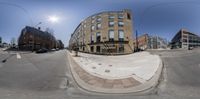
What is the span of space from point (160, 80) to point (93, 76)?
287cm

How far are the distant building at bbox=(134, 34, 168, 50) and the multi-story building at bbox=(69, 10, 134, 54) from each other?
376 mm

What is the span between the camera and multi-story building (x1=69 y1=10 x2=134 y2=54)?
6.00 meters

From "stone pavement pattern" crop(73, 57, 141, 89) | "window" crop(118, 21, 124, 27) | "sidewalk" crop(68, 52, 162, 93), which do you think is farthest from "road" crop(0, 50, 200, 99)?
"window" crop(118, 21, 124, 27)

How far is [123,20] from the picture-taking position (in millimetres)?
6066

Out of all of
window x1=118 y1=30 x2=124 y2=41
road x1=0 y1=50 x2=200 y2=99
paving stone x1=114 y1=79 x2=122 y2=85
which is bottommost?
road x1=0 y1=50 x2=200 y2=99

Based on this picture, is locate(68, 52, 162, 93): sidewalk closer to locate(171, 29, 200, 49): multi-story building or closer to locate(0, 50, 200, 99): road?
locate(0, 50, 200, 99): road

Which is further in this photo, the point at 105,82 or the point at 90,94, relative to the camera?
the point at 105,82

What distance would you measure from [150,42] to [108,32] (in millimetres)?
1570

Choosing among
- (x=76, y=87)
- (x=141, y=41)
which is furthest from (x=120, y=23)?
(x=76, y=87)

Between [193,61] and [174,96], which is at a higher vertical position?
[193,61]

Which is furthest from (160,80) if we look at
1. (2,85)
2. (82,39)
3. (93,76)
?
(2,85)

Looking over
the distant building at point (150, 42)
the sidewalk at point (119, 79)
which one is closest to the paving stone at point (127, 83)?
the sidewalk at point (119, 79)

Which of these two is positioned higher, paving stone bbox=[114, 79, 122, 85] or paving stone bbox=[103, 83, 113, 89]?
paving stone bbox=[114, 79, 122, 85]

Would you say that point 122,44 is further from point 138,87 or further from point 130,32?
point 138,87
